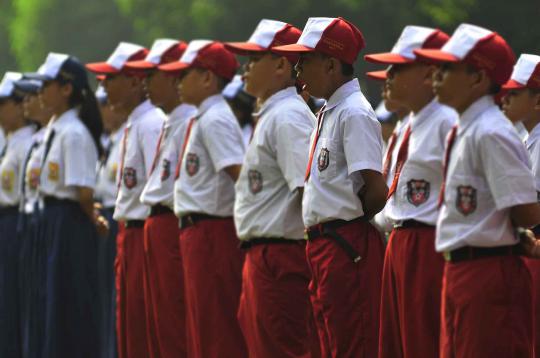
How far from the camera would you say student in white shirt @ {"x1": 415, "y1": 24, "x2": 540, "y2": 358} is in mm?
5746

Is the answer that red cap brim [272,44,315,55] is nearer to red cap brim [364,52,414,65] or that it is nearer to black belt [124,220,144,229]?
red cap brim [364,52,414,65]

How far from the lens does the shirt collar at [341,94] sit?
7051mm

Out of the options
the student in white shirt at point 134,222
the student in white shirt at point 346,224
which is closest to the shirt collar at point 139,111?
the student in white shirt at point 134,222

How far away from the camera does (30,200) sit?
10.6 metres

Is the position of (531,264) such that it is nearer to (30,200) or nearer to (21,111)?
(30,200)

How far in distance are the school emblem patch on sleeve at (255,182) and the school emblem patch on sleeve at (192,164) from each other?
1022mm

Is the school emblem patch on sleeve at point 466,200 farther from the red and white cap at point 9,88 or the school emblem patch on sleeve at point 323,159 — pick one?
the red and white cap at point 9,88

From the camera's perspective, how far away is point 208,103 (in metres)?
8.87

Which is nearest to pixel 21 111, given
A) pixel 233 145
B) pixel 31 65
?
pixel 233 145

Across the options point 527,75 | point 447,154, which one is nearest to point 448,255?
point 447,154

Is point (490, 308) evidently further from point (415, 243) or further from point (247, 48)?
point (247, 48)

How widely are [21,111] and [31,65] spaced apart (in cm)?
2169

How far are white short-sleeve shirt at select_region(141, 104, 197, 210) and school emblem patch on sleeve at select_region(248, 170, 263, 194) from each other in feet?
4.62

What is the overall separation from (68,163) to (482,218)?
→ 489 cm
